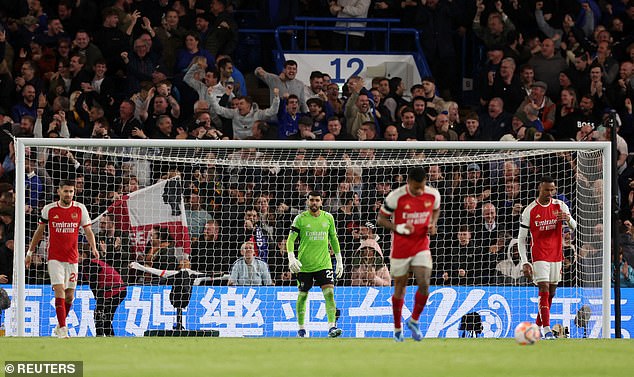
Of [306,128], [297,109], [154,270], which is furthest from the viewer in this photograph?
[297,109]

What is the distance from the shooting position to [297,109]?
20375mm

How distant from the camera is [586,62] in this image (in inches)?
843

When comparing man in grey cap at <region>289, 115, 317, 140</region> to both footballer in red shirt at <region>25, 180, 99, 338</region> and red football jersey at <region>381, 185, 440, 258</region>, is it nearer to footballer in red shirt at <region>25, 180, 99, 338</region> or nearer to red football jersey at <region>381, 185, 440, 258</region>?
footballer in red shirt at <region>25, 180, 99, 338</region>

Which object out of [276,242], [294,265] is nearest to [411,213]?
[294,265]

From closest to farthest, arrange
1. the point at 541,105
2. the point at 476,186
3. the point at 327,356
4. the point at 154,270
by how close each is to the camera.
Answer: the point at 327,356 < the point at 154,270 < the point at 476,186 < the point at 541,105

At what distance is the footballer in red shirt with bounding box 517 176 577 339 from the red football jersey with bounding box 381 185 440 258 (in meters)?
2.81

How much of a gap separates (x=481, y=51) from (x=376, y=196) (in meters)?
5.89

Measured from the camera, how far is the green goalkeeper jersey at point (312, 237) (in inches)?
669

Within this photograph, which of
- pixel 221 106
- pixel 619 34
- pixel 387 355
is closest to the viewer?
pixel 387 355

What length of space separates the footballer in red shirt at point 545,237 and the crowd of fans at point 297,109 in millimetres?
2087

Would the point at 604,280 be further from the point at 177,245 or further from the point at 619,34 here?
the point at 619,34

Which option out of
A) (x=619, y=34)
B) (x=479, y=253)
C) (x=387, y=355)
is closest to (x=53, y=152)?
(x=479, y=253)

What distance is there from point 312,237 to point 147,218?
265 centimetres

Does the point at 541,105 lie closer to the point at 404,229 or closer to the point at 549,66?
the point at 549,66
